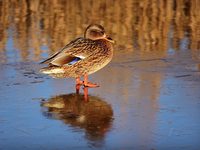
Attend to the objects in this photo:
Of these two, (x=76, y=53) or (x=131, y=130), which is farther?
(x=76, y=53)

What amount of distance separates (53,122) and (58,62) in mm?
1389

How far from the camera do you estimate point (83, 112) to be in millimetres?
6551

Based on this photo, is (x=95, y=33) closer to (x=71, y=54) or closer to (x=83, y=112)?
(x=71, y=54)

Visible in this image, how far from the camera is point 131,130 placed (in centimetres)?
588

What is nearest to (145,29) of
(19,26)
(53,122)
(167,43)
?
(167,43)

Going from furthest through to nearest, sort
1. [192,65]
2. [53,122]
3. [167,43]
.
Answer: [167,43] < [192,65] < [53,122]

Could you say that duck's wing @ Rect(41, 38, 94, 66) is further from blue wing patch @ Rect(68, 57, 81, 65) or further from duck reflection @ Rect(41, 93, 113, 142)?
duck reflection @ Rect(41, 93, 113, 142)

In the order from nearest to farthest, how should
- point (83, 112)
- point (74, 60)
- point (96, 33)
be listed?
point (83, 112)
point (74, 60)
point (96, 33)

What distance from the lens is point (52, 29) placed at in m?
Answer: 10.8

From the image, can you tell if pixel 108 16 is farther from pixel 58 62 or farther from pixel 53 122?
pixel 53 122

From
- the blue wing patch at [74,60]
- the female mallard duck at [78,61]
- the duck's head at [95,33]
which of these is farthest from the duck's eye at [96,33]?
the blue wing patch at [74,60]

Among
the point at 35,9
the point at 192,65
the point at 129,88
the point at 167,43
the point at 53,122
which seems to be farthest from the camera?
the point at 35,9

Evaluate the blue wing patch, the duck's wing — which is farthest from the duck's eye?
the blue wing patch

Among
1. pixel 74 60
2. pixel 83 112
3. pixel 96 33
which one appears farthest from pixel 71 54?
pixel 83 112
